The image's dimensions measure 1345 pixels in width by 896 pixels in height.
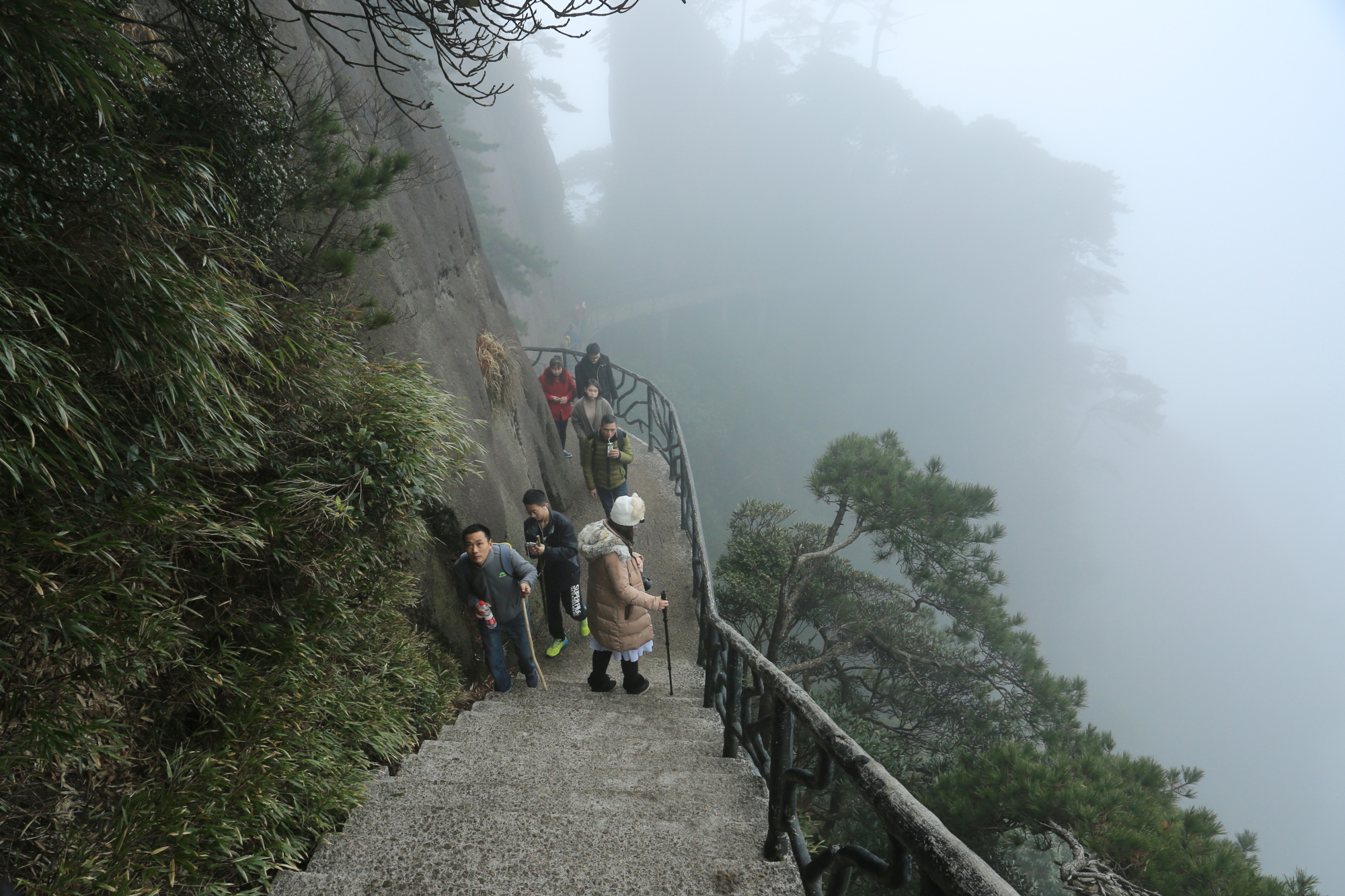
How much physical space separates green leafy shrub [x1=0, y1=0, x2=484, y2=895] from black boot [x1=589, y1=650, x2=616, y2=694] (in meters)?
1.21

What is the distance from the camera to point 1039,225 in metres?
42.1

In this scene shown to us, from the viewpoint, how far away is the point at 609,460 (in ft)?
20.2

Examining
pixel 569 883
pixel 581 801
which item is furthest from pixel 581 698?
pixel 569 883

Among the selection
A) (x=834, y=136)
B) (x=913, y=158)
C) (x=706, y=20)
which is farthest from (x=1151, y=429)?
(x=706, y=20)

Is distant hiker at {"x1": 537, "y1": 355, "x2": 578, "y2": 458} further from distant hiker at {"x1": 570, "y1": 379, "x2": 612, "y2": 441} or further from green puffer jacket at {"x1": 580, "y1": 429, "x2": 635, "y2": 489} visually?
green puffer jacket at {"x1": 580, "y1": 429, "x2": 635, "y2": 489}

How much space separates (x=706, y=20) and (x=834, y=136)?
13834 mm

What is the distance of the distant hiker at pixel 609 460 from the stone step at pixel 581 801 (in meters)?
3.65

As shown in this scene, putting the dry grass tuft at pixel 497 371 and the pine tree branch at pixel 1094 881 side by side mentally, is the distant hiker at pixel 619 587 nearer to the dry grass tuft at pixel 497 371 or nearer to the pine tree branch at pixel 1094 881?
the pine tree branch at pixel 1094 881

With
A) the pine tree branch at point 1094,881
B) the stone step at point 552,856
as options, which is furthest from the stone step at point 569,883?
the pine tree branch at point 1094,881

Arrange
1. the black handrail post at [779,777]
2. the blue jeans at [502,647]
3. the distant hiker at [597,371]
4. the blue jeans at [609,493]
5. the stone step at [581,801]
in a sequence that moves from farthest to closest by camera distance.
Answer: the distant hiker at [597,371], the blue jeans at [609,493], the blue jeans at [502,647], the stone step at [581,801], the black handrail post at [779,777]

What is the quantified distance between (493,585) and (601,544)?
824 mm

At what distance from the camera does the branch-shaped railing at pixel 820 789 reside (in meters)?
1.19

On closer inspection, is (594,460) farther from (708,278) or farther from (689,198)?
(689,198)

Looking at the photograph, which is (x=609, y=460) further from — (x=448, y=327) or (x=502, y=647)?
(x=502, y=647)
